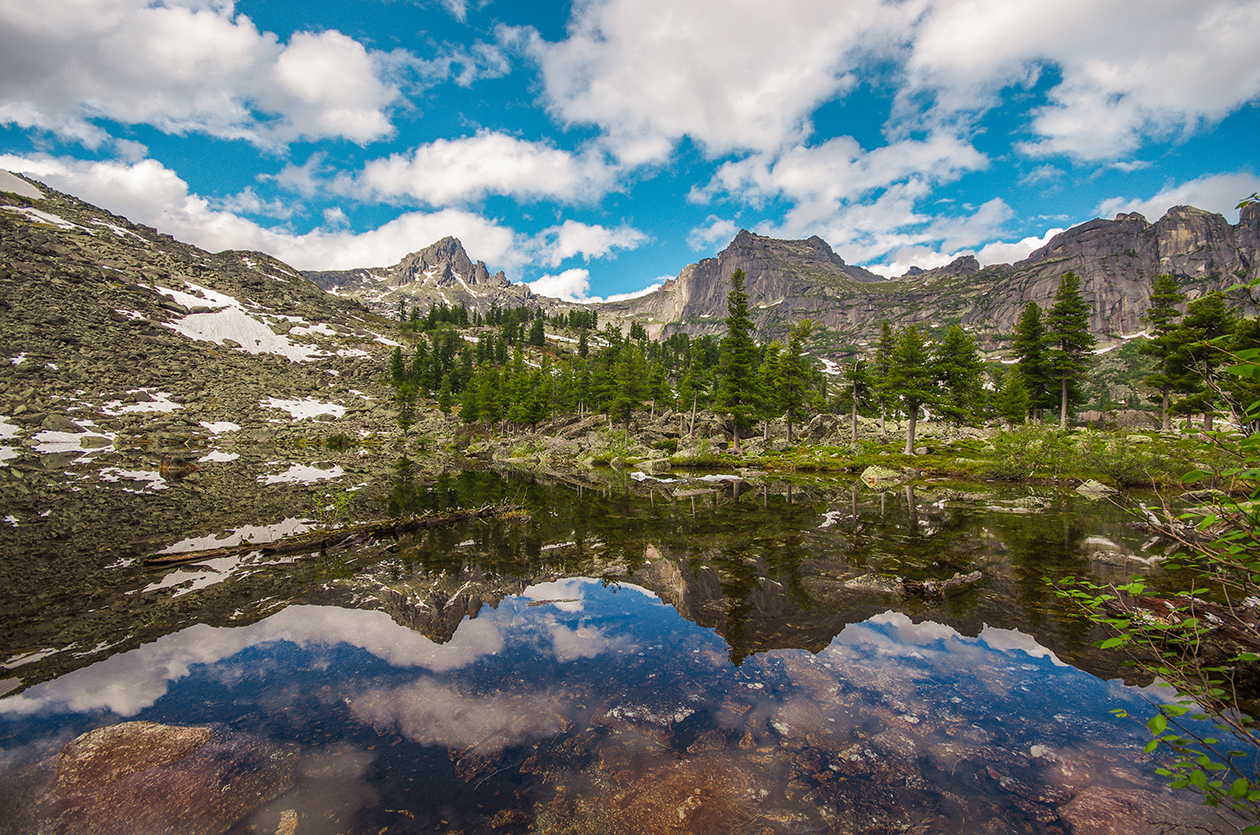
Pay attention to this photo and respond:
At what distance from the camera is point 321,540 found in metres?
14.8

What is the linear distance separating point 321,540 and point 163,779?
32.4 ft

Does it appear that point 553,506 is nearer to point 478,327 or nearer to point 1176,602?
point 1176,602

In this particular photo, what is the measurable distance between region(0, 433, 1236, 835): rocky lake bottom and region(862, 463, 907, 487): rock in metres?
15.8

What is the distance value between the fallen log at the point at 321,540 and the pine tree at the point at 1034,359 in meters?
59.1

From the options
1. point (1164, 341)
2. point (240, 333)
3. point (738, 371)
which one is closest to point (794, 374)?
point (738, 371)

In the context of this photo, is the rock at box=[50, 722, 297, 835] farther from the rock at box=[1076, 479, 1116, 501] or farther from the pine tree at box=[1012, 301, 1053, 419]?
the pine tree at box=[1012, 301, 1053, 419]

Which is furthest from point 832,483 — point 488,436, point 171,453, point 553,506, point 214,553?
point 488,436

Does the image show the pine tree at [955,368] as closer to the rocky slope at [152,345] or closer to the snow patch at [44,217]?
the rocky slope at [152,345]

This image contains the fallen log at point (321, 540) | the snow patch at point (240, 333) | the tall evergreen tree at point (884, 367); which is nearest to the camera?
the fallen log at point (321, 540)

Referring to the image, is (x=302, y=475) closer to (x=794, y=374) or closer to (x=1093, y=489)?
(x=794, y=374)

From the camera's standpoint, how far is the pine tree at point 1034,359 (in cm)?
4928

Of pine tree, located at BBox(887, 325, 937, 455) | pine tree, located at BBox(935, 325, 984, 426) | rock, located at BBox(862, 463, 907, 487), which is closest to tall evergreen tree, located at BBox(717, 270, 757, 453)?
pine tree, located at BBox(887, 325, 937, 455)

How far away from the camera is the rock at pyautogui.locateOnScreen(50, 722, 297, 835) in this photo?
5250 millimetres

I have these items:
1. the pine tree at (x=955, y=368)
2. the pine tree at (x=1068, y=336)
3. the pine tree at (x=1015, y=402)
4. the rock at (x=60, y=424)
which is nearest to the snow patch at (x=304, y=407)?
the rock at (x=60, y=424)
